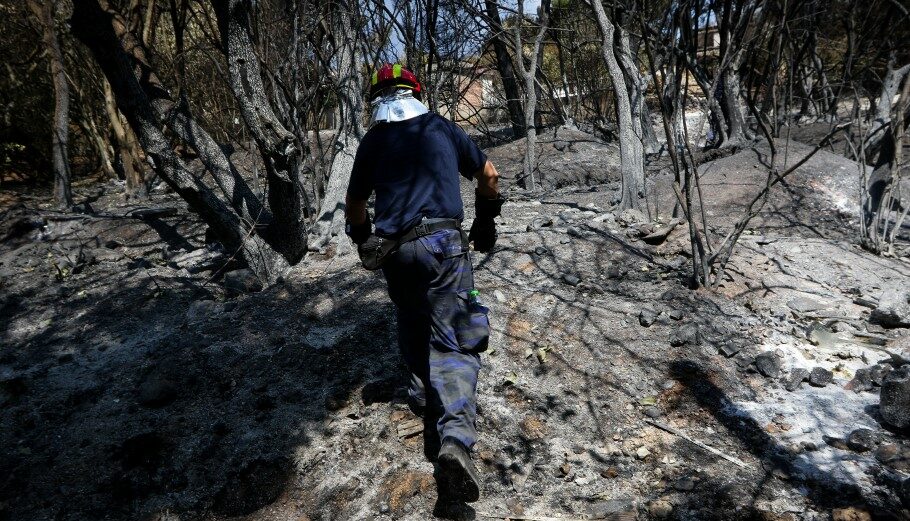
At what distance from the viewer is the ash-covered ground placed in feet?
7.91

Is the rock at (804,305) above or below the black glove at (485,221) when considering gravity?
below

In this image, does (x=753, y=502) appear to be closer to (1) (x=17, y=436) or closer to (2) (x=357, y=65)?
(1) (x=17, y=436)

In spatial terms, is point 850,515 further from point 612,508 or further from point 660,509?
point 612,508

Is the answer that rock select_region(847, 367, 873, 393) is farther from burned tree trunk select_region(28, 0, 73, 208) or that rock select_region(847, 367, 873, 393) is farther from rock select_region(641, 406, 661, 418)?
burned tree trunk select_region(28, 0, 73, 208)

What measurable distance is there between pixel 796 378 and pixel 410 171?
2369mm

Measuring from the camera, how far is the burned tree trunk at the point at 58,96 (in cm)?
745

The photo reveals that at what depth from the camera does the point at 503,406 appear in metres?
2.95

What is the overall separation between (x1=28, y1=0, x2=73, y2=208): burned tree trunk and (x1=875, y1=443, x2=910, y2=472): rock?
9440 mm

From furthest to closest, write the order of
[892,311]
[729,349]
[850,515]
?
1. [892,311]
2. [729,349]
3. [850,515]

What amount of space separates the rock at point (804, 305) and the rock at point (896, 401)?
1.10 metres

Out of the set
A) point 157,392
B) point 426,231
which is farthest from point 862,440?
point 157,392

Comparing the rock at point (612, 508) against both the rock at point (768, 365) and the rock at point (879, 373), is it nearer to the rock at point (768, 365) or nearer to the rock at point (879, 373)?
the rock at point (768, 365)

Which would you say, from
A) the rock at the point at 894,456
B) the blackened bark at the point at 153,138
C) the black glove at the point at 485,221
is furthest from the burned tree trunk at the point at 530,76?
the rock at the point at 894,456

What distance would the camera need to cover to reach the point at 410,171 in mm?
2555
